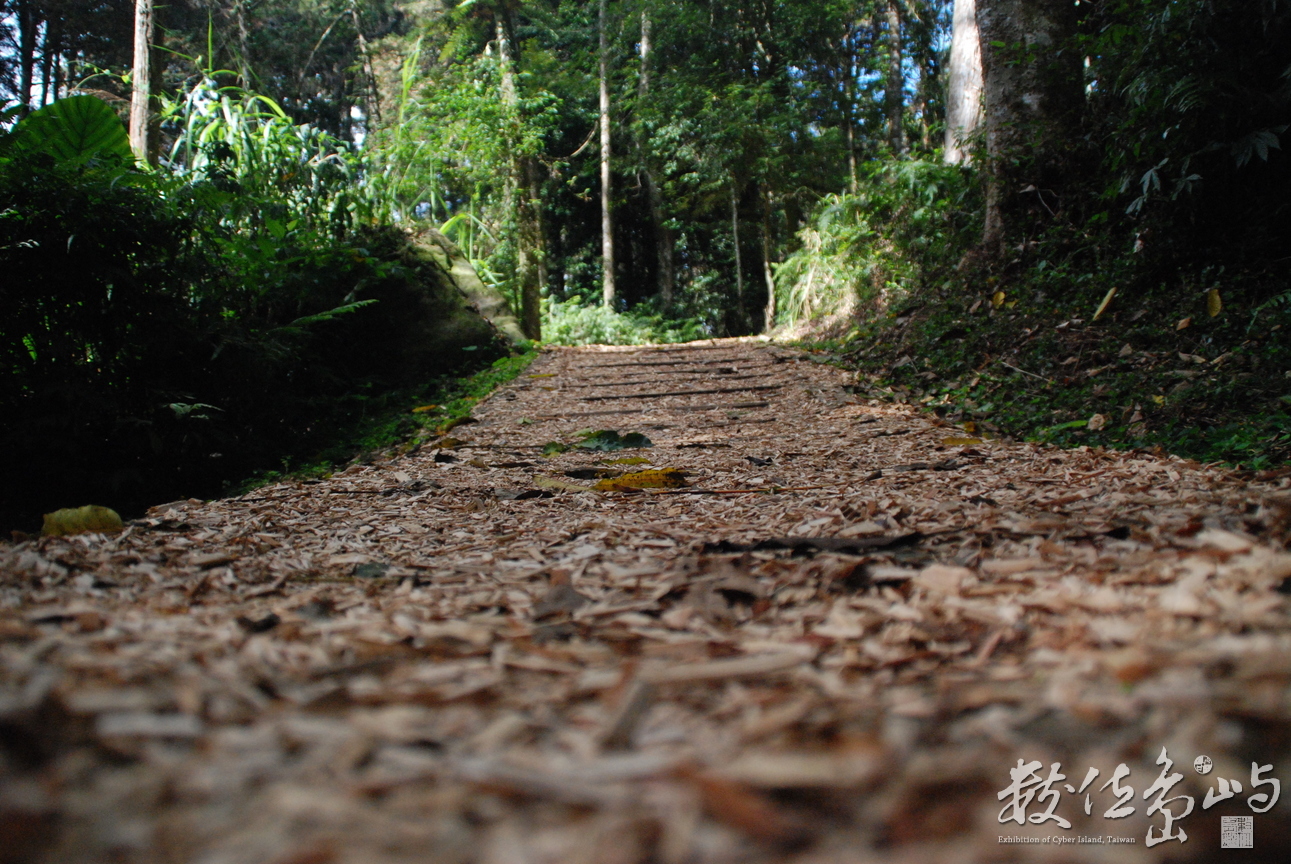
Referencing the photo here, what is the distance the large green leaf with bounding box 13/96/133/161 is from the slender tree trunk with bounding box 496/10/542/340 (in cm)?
529

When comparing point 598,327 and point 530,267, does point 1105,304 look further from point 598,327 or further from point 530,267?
point 598,327

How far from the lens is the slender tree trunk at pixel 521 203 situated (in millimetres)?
9938

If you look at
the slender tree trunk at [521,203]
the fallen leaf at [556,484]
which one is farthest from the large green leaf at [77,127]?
the slender tree trunk at [521,203]

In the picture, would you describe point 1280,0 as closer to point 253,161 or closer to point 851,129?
point 253,161

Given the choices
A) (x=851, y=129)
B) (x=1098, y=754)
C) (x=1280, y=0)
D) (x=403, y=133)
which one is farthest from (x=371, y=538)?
(x=851, y=129)

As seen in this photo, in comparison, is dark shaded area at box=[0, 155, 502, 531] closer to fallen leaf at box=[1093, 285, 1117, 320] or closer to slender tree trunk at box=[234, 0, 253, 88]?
fallen leaf at box=[1093, 285, 1117, 320]

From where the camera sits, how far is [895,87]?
1411 cm

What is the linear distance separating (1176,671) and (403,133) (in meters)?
9.91

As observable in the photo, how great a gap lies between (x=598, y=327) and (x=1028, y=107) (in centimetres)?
813

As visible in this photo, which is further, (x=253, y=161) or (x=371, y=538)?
(x=253, y=161)

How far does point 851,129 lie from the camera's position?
15.4 m

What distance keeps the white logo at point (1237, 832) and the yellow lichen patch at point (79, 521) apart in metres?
2.70

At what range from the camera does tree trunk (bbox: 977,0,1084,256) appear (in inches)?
211

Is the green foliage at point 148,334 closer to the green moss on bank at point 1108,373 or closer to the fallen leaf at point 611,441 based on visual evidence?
the fallen leaf at point 611,441
